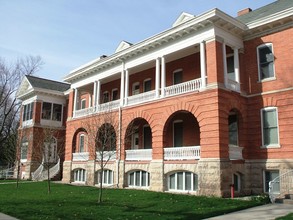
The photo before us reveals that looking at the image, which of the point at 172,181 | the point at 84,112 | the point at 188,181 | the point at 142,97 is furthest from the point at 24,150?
the point at 188,181

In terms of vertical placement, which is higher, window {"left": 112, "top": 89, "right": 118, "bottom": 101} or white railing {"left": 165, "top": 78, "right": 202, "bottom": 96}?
window {"left": 112, "top": 89, "right": 118, "bottom": 101}

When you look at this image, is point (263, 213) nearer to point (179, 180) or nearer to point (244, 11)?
point (179, 180)

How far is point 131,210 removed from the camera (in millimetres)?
12859

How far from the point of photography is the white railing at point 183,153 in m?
19.3

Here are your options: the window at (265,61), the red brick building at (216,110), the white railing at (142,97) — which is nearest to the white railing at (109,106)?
the white railing at (142,97)

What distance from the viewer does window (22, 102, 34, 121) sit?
39.5 m

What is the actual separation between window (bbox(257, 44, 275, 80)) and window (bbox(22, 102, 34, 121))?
28.3 m

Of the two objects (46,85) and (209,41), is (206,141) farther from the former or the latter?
(46,85)

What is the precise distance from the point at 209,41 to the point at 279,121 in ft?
20.2

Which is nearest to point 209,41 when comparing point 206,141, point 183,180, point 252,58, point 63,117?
point 252,58

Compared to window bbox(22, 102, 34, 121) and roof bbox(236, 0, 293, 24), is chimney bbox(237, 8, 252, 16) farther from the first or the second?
window bbox(22, 102, 34, 121)

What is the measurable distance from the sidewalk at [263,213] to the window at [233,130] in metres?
6.23

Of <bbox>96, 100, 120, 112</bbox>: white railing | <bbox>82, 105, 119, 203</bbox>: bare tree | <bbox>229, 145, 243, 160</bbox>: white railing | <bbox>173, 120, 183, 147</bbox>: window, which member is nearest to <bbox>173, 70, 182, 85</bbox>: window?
<bbox>173, 120, 183, 147</bbox>: window

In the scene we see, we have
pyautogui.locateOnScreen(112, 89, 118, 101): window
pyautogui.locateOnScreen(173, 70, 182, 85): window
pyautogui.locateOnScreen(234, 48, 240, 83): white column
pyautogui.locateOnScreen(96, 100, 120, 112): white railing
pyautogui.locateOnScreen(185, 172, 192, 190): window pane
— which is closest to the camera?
pyautogui.locateOnScreen(185, 172, 192, 190): window pane
